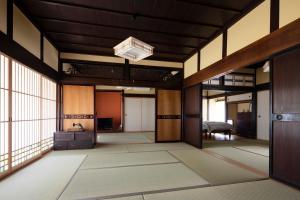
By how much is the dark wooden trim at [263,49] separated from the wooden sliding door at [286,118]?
0.15 m

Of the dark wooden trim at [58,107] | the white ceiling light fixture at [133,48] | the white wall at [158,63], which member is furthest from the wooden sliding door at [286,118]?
the dark wooden trim at [58,107]

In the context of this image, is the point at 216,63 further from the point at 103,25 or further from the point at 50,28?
the point at 50,28

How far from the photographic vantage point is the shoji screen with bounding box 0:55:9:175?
2723mm

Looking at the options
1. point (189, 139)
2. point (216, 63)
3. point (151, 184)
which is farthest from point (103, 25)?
point (189, 139)

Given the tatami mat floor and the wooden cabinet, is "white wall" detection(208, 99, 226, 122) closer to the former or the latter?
the tatami mat floor

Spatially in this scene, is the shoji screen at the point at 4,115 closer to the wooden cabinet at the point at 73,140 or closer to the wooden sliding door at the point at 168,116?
the wooden cabinet at the point at 73,140

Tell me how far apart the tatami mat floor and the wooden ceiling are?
308 cm

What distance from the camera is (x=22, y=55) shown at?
2973 mm

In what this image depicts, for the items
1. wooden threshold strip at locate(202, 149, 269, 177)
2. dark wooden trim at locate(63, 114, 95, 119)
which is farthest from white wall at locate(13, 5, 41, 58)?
wooden threshold strip at locate(202, 149, 269, 177)

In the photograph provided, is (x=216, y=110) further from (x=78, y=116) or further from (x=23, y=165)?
(x=23, y=165)

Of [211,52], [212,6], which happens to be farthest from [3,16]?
[211,52]

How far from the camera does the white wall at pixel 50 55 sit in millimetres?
4152

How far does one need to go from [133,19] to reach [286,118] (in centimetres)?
330

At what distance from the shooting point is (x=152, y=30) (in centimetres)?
387
